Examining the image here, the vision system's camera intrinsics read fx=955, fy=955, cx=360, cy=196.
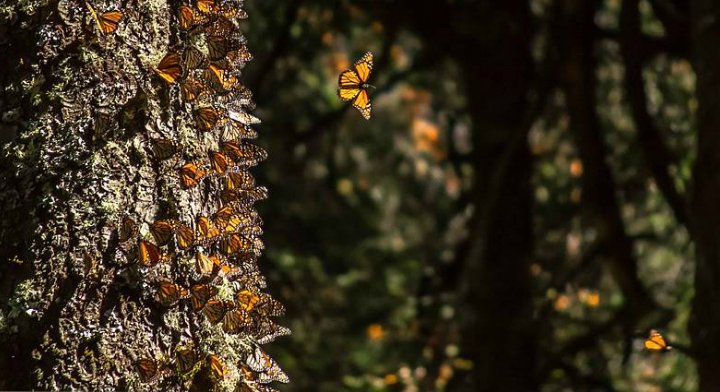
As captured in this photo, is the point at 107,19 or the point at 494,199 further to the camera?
the point at 494,199

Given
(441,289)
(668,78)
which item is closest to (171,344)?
(441,289)

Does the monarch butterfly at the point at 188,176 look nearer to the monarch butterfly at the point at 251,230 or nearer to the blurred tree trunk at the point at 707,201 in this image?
the monarch butterfly at the point at 251,230

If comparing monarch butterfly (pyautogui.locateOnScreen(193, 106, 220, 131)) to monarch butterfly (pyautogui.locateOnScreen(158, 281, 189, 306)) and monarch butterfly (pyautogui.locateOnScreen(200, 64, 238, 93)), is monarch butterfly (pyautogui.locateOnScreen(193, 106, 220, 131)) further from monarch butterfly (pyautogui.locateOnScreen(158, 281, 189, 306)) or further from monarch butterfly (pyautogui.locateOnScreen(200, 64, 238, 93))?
monarch butterfly (pyautogui.locateOnScreen(158, 281, 189, 306))

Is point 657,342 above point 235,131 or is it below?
below

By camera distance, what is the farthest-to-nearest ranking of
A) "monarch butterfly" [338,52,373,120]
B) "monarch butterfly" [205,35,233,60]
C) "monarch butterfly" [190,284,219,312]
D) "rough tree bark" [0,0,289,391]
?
"monarch butterfly" [338,52,373,120] → "monarch butterfly" [205,35,233,60] → "monarch butterfly" [190,284,219,312] → "rough tree bark" [0,0,289,391]

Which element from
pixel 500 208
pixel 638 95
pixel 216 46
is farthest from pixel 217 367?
pixel 500 208

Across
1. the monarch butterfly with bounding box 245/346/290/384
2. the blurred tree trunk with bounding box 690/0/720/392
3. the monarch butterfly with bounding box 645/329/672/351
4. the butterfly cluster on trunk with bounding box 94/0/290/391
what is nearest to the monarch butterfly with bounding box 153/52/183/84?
the butterfly cluster on trunk with bounding box 94/0/290/391

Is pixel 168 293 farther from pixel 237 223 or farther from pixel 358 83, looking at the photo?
pixel 358 83

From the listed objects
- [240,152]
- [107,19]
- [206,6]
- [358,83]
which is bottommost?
[240,152]
